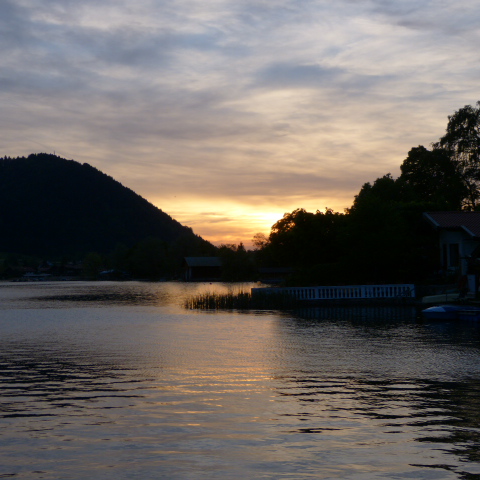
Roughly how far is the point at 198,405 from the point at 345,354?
10775 mm

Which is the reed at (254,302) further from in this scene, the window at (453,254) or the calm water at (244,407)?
the calm water at (244,407)

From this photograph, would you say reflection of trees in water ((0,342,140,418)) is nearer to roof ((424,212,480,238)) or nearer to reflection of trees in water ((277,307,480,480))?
reflection of trees in water ((277,307,480,480))

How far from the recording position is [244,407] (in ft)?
50.5

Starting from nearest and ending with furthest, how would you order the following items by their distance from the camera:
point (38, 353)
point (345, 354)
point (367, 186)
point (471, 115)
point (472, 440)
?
1. point (472, 440)
2. point (345, 354)
3. point (38, 353)
4. point (471, 115)
5. point (367, 186)

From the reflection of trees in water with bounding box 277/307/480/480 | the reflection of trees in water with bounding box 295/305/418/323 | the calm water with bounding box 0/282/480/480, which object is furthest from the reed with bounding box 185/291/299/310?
the calm water with bounding box 0/282/480/480

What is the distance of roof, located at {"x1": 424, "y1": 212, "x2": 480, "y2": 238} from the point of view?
53.4 m

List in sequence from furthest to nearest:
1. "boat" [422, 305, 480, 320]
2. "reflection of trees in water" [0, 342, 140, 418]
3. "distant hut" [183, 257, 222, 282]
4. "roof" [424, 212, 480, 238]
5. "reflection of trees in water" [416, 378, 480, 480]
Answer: "distant hut" [183, 257, 222, 282], "roof" [424, 212, 480, 238], "boat" [422, 305, 480, 320], "reflection of trees in water" [0, 342, 140, 418], "reflection of trees in water" [416, 378, 480, 480]

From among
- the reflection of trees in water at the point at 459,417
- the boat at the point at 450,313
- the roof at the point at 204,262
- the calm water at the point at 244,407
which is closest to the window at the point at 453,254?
the boat at the point at 450,313

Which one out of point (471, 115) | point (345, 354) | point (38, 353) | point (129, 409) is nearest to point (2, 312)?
point (38, 353)

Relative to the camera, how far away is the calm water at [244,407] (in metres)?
10.7

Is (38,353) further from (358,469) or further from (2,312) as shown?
(2,312)

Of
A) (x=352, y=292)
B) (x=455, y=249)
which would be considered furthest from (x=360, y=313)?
(x=455, y=249)

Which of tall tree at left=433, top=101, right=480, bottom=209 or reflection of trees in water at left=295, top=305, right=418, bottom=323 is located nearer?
reflection of trees in water at left=295, top=305, right=418, bottom=323

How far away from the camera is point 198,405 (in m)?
15.6
